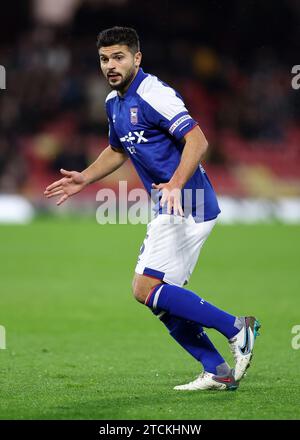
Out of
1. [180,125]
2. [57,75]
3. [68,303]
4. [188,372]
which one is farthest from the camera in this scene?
[57,75]

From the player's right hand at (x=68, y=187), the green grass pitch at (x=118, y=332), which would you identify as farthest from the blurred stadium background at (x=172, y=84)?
the player's right hand at (x=68, y=187)

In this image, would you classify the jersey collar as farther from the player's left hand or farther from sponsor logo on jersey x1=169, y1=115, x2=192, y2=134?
the player's left hand

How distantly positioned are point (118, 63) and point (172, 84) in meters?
20.6

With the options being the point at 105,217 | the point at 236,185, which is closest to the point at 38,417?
the point at 105,217

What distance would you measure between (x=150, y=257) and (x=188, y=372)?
1329 millimetres

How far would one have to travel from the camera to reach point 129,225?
71.2ft

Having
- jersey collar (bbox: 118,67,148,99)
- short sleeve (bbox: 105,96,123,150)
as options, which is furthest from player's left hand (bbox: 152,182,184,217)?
short sleeve (bbox: 105,96,123,150)

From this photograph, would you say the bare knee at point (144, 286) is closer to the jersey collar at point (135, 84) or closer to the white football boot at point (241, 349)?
the white football boot at point (241, 349)

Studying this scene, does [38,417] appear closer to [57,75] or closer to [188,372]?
[188,372]

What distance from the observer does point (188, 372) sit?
261 inches

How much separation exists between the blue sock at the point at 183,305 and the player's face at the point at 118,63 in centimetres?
135

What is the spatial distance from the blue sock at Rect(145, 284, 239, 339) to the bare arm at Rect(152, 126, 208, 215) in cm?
56

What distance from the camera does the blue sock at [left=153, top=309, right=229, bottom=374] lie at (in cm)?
595

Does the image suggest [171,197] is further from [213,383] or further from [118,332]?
[118,332]
